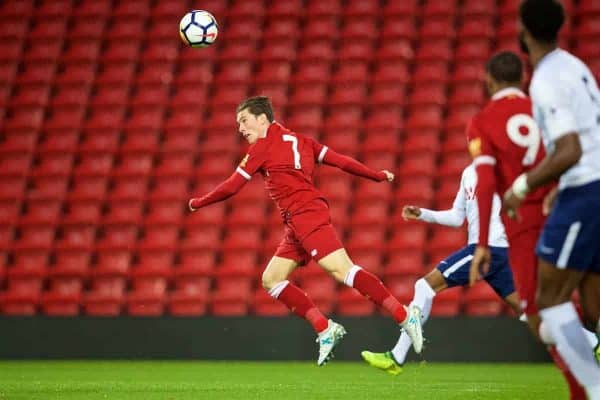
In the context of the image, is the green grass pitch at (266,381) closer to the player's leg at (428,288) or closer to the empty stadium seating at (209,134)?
the player's leg at (428,288)

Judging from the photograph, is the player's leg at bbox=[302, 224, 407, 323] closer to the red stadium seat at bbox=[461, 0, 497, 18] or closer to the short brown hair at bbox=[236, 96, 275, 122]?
the short brown hair at bbox=[236, 96, 275, 122]

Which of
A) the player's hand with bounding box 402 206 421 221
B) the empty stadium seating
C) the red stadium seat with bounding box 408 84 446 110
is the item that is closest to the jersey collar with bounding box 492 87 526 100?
the player's hand with bounding box 402 206 421 221

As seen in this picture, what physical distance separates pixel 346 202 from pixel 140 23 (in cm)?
407

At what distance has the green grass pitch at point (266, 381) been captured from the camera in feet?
20.3

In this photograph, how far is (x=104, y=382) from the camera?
7.34 meters

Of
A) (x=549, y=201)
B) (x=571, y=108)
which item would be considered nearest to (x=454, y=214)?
(x=549, y=201)

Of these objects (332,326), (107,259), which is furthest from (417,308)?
(107,259)

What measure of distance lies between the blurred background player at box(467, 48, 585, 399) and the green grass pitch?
73.6 inches

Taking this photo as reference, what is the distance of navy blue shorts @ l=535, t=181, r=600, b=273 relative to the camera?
3846 mm

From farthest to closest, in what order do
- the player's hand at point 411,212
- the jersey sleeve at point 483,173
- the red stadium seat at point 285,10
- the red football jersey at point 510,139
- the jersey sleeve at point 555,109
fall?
the red stadium seat at point 285,10 < the player's hand at point 411,212 < the red football jersey at point 510,139 < the jersey sleeve at point 483,173 < the jersey sleeve at point 555,109

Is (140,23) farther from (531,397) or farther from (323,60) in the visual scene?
(531,397)

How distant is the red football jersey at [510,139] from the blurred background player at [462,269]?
224 centimetres

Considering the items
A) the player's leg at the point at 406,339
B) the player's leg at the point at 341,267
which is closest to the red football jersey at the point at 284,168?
the player's leg at the point at 341,267

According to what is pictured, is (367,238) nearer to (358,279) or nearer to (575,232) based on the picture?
(358,279)
